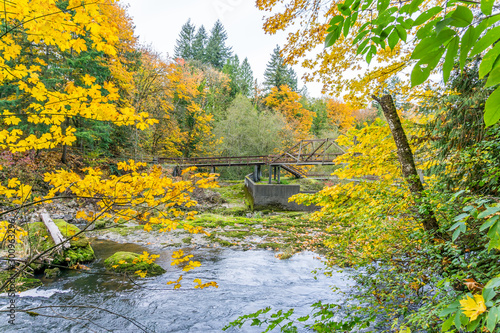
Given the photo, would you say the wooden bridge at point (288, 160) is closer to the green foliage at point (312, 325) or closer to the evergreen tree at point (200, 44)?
the green foliage at point (312, 325)

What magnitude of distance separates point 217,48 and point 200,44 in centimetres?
275

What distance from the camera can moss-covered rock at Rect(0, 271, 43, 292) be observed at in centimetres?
432

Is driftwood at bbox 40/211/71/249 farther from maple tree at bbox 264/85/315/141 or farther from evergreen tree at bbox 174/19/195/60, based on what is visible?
evergreen tree at bbox 174/19/195/60

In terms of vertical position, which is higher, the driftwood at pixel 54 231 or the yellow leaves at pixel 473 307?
the yellow leaves at pixel 473 307

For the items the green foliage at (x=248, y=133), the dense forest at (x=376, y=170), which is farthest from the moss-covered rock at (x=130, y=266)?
the green foliage at (x=248, y=133)

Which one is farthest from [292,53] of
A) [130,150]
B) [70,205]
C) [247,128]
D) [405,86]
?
[247,128]

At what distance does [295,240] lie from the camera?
8.12 m

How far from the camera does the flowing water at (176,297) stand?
383 cm

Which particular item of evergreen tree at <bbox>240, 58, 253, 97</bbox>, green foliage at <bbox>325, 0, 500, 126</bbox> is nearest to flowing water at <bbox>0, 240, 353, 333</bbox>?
green foliage at <bbox>325, 0, 500, 126</bbox>

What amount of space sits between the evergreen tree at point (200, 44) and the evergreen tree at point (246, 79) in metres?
5.57

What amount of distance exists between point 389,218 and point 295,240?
17.7 feet

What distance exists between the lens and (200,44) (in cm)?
3428

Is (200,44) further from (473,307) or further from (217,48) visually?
(473,307)

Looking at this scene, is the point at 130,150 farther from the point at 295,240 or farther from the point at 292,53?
the point at 292,53
